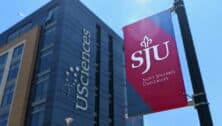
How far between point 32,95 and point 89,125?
792 cm

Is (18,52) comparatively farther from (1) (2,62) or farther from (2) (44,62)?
(2) (44,62)

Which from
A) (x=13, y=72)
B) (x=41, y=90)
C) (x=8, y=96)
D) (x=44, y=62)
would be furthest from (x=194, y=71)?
(x=13, y=72)

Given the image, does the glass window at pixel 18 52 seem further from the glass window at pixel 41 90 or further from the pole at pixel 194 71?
the pole at pixel 194 71

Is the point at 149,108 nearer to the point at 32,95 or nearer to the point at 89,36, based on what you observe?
the point at 32,95

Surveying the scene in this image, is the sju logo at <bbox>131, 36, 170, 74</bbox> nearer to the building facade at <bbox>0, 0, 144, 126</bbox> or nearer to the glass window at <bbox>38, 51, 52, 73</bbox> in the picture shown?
the building facade at <bbox>0, 0, 144, 126</bbox>

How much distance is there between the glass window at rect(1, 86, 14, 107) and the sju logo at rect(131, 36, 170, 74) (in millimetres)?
34549

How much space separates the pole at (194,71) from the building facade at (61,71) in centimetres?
2787

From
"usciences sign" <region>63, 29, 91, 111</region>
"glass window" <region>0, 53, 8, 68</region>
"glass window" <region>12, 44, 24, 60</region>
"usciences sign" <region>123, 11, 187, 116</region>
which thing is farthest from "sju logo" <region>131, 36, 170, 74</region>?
"glass window" <region>0, 53, 8, 68</region>

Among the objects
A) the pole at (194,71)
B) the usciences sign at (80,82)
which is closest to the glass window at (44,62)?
the usciences sign at (80,82)

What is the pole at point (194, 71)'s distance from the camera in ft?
17.4

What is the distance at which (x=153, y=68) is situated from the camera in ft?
22.3

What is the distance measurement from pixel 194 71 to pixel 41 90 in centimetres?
3266

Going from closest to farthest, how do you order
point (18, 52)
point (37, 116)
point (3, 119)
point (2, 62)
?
point (37, 116) < point (3, 119) < point (18, 52) < point (2, 62)

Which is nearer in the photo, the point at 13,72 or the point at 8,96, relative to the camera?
the point at 8,96
